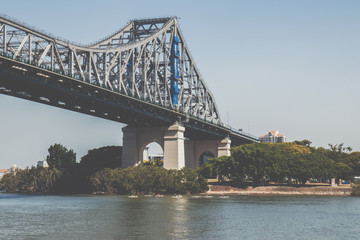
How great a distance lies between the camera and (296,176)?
92.6 metres

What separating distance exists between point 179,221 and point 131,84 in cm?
5126

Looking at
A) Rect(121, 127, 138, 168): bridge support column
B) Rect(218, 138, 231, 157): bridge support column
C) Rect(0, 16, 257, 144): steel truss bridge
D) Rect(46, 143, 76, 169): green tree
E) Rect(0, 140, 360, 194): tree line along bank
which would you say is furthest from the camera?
Rect(218, 138, 231, 157): bridge support column

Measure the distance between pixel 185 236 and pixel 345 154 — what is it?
326ft

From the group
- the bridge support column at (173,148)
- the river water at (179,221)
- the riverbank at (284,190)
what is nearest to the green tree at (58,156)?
the bridge support column at (173,148)

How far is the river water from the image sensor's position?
39.5 m

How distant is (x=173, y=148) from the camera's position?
92750 millimetres

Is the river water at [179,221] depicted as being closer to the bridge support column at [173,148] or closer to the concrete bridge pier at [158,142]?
the bridge support column at [173,148]

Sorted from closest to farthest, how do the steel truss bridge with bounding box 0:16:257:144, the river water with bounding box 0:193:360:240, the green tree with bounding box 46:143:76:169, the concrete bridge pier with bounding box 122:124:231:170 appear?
1. the river water with bounding box 0:193:360:240
2. the steel truss bridge with bounding box 0:16:257:144
3. the concrete bridge pier with bounding box 122:124:231:170
4. the green tree with bounding box 46:143:76:169

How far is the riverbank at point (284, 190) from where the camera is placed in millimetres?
86688

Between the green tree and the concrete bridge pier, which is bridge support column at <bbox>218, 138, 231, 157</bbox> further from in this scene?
the green tree

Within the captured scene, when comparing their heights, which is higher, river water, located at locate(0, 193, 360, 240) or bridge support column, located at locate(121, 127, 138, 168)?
bridge support column, located at locate(121, 127, 138, 168)

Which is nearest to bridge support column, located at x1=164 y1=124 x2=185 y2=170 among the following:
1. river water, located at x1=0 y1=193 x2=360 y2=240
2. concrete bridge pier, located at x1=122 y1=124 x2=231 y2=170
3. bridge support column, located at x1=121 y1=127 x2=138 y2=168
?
concrete bridge pier, located at x1=122 y1=124 x2=231 y2=170

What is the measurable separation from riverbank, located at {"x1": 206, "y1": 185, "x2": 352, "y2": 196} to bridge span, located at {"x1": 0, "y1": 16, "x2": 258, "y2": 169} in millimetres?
9381

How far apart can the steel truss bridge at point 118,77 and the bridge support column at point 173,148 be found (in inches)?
83.6
